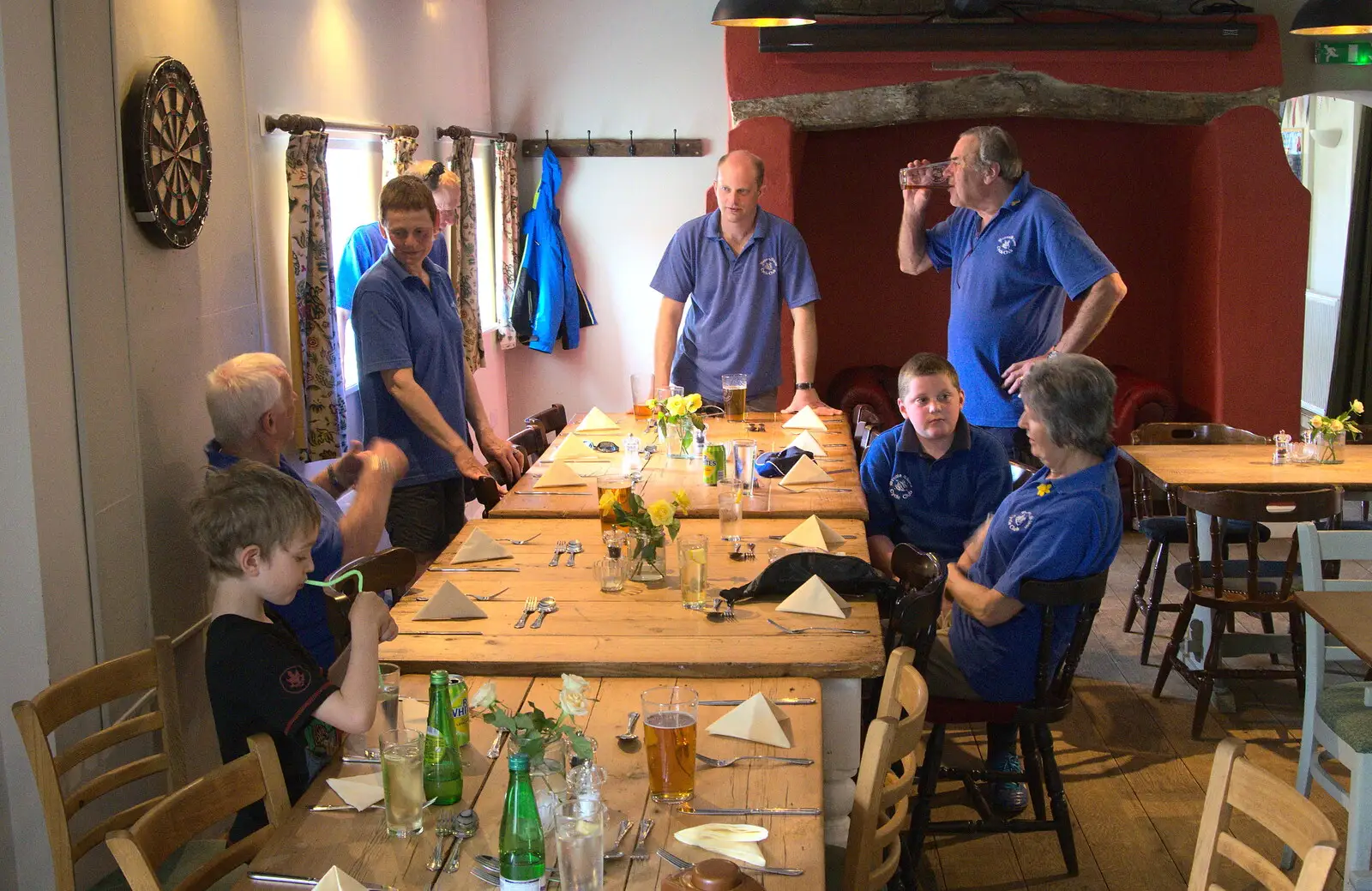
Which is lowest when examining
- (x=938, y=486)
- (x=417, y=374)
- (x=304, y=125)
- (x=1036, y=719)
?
(x=1036, y=719)

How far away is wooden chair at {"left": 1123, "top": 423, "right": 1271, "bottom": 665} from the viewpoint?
4.95m

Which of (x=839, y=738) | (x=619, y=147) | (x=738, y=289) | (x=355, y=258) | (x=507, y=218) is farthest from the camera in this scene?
(x=619, y=147)

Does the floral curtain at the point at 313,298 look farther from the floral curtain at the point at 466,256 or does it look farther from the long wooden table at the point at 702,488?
the floral curtain at the point at 466,256

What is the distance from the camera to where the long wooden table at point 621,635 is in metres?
2.64

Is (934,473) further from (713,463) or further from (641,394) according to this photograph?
(641,394)

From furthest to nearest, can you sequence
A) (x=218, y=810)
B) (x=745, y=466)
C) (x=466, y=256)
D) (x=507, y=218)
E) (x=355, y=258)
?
(x=507, y=218)
(x=466, y=256)
(x=355, y=258)
(x=745, y=466)
(x=218, y=810)

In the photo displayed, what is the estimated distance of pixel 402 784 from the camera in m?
2.00

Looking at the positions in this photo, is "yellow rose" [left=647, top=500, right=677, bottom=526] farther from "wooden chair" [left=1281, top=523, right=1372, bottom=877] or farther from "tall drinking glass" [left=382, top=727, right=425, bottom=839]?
"wooden chair" [left=1281, top=523, right=1372, bottom=877]

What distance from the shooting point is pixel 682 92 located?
25.9 ft

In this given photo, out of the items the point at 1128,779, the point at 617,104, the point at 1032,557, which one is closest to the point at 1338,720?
the point at 1032,557

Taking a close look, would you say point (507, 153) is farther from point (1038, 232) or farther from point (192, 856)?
point (192, 856)

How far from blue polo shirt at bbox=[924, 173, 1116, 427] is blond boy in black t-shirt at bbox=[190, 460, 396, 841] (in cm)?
294

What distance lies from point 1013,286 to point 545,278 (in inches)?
152

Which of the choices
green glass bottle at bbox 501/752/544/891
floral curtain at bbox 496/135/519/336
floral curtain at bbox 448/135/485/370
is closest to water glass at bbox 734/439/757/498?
green glass bottle at bbox 501/752/544/891
